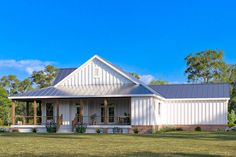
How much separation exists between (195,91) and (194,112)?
274 centimetres

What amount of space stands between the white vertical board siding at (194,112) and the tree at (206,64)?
→ 2929 centimetres

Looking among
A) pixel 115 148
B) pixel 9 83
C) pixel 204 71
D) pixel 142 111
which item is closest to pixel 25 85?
pixel 9 83

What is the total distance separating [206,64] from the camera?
214 feet

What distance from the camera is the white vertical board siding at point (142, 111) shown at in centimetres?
3077

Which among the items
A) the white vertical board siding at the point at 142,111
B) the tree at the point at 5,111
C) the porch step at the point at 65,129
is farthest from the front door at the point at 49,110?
the tree at the point at 5,111

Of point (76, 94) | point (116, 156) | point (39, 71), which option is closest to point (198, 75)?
point (39, 71)

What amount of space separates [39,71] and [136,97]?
4050 centimetres

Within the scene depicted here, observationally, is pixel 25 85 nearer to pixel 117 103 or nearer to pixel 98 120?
pixel 98 120

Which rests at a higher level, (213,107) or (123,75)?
(123,75)

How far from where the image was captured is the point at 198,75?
66.2 m

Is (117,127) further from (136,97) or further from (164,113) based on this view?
(164,113)

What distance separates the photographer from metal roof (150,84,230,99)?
121ft

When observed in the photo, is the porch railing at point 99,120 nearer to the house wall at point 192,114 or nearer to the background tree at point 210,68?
the house wall at point 192,114

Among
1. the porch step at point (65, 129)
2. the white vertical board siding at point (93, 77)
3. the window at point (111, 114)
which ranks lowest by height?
the porch step at point (65, 129)
